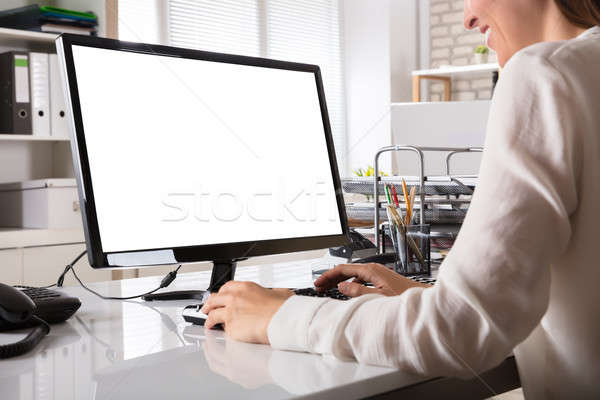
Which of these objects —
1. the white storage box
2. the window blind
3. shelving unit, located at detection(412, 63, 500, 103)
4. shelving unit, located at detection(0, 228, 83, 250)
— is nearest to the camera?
shelving unit, located at detection(0, 228, 83, 250)

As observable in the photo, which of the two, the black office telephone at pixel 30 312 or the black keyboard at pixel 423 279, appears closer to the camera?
the black office telephone at pixel 30 312

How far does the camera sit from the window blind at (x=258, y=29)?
3.80 m

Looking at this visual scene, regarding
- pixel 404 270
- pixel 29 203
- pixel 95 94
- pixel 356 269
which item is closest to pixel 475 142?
pixel 404 270

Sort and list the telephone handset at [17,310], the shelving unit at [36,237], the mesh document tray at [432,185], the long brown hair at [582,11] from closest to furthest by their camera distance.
A: the long brown hair at [582,11], the telephone handset at [17,310], the mesh document tray at [432,185], the shelving unit at [36,237]

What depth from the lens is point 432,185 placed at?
1.46 m

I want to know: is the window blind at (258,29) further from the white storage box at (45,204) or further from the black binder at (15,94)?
the white storage box at (45,204)

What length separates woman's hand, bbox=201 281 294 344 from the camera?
2.44 feet

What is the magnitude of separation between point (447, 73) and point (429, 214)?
10.1ft

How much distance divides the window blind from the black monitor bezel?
8.76ft

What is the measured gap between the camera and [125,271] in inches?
105

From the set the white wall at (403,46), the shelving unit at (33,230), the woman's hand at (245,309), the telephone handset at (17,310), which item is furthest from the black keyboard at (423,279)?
the white wall at (403,46)

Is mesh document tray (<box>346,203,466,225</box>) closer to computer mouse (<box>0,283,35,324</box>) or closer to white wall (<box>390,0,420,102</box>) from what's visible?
computer mouse (<box>0,283,35,324</box>)

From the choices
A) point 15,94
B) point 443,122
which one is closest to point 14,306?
point 443,122

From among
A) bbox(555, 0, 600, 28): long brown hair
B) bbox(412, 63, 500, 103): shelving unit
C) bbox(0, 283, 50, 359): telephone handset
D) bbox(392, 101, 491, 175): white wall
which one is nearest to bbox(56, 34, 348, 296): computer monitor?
bbox(0, 283, 50, 359): telephone handset
